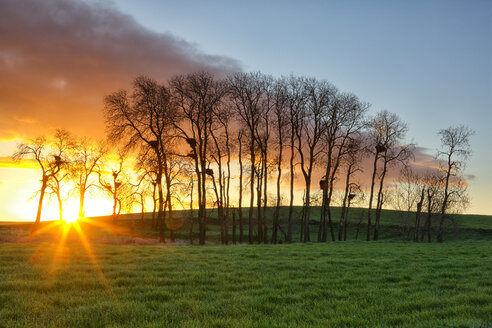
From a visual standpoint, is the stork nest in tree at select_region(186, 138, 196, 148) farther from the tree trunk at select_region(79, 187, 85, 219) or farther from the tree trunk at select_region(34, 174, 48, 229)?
the tree trunk at select_region(79, 187, 85, 219)

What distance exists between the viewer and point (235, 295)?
392 inches

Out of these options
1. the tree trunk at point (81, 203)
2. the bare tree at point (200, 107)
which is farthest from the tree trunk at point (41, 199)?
the bare tree at point (200, 107)

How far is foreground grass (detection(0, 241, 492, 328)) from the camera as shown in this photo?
7605 mm

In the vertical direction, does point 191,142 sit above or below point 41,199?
above

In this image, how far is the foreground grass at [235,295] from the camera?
25.0ft

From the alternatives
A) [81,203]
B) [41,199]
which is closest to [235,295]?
[41,199]

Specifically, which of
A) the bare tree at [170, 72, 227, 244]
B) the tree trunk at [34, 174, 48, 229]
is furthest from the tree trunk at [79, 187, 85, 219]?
the bare tree at [170, 72, 227, 244]

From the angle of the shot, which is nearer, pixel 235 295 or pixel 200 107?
pixel 235 295

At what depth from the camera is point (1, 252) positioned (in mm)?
18250

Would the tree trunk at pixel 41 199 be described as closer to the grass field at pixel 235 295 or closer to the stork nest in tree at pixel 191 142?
the stork nest in tree at pixel 191 142

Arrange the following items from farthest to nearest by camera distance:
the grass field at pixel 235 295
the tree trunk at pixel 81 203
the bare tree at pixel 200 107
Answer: the tree trunk at pixel 81 203 → the bare tree at pixel 200 107 → the grass field at pixel 235 295

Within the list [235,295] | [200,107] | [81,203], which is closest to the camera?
[235,295]

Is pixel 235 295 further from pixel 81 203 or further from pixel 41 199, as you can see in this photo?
pixel 81 203

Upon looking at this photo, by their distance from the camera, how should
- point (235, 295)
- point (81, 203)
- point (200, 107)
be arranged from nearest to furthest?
point (235, 295), point (200, 107), point (81, 203)
